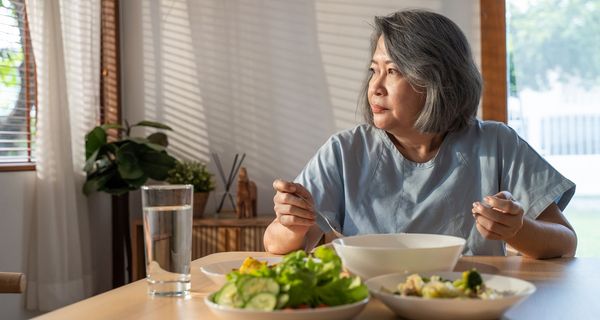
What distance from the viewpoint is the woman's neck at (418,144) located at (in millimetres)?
2041

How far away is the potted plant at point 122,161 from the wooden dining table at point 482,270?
7.33 feet

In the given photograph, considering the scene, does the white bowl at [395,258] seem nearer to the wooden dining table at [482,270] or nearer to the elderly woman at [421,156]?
the wooden dining table at [482,270]

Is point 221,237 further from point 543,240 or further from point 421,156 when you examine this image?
point 543,240

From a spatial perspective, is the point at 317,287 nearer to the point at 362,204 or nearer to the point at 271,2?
the point at 362,204

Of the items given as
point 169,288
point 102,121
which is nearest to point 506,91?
point 102,121

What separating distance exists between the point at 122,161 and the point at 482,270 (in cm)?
252

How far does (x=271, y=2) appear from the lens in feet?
13.2

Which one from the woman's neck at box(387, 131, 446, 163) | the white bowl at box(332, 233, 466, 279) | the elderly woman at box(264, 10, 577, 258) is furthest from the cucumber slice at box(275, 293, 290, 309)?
the woman's neck at box(387, 131, 446, 163)

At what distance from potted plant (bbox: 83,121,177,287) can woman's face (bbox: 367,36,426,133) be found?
190cm

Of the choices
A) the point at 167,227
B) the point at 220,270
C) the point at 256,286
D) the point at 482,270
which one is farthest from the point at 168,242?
the point at 482,270

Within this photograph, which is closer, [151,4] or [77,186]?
[77,186]

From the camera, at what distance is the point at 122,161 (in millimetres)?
3689

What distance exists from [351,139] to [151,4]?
238 cm

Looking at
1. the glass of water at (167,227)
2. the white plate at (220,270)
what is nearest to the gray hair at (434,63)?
the white plate at (220,270)
